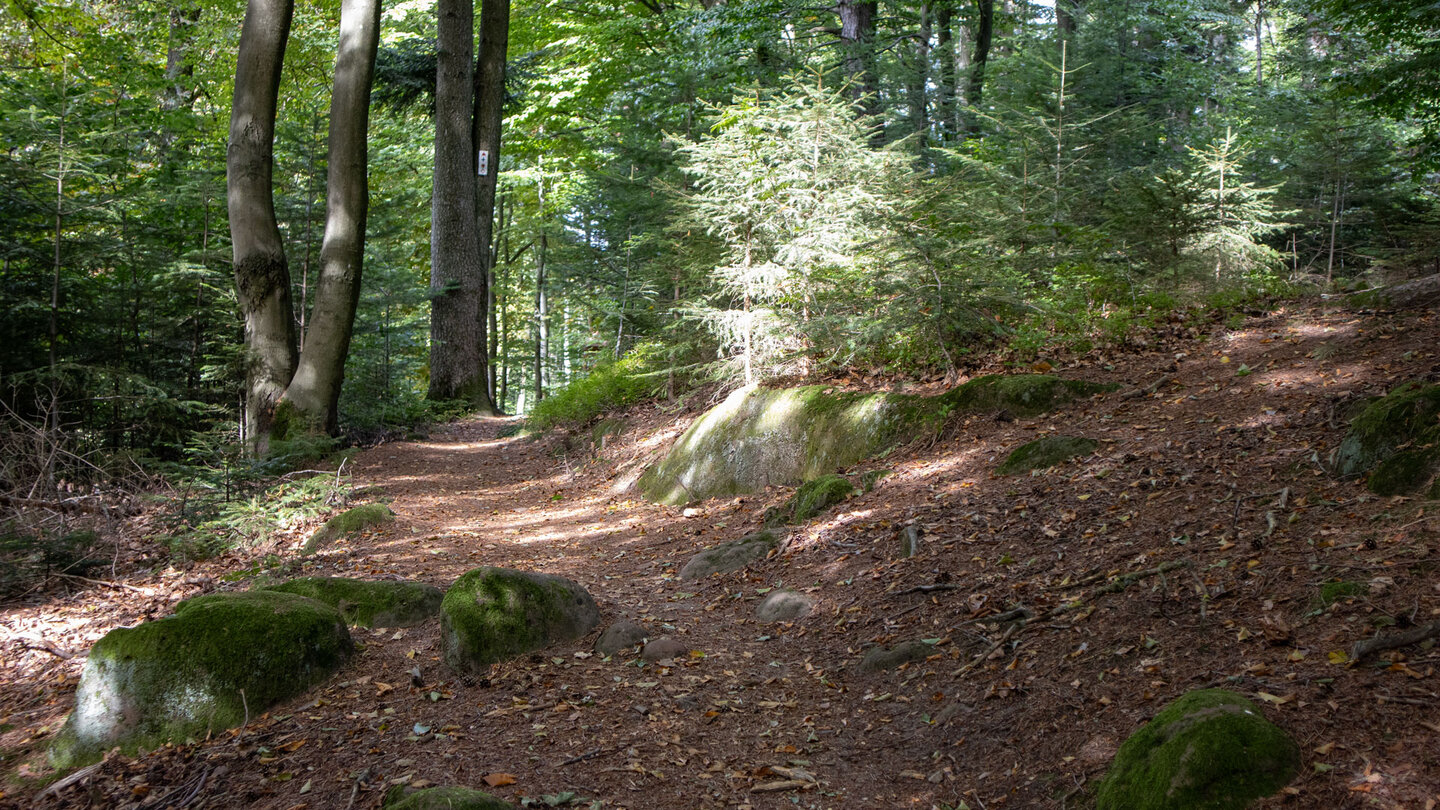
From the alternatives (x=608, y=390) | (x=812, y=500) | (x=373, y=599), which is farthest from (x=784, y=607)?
(x=608, y=390)

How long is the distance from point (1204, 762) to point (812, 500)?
416 centimetres

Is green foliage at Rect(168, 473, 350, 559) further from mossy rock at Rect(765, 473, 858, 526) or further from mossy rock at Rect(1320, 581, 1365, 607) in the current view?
mossy rock at Rect(1320, 581, 1365, 607)

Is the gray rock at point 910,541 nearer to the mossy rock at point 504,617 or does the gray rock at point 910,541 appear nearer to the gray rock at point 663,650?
the gray rock at point 663,650

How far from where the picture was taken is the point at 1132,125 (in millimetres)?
13852

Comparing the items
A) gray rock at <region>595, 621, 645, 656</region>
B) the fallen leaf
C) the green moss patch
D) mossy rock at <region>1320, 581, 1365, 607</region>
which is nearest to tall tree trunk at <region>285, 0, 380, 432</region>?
gray rock at <region>595, 621, 645, 656</region>

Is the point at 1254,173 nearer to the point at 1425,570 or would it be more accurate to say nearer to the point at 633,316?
the point at 633,316

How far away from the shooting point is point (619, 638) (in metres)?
4.57

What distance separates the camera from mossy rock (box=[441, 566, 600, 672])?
13.9ft

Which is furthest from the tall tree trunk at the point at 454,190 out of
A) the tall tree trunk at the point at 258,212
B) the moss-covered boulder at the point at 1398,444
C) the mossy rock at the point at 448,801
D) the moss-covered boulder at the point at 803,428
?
the moss-covered boulder at the point at 1398,444

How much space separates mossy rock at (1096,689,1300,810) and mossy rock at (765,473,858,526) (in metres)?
3.77

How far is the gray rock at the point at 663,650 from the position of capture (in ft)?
14.6

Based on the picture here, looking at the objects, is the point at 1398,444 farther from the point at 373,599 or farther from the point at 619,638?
the point at 373,599

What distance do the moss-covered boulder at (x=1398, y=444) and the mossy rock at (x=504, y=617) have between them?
168 inches

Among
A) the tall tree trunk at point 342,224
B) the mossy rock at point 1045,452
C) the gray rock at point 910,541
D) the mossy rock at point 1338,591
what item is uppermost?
the tall tree trunk at point 342,224
